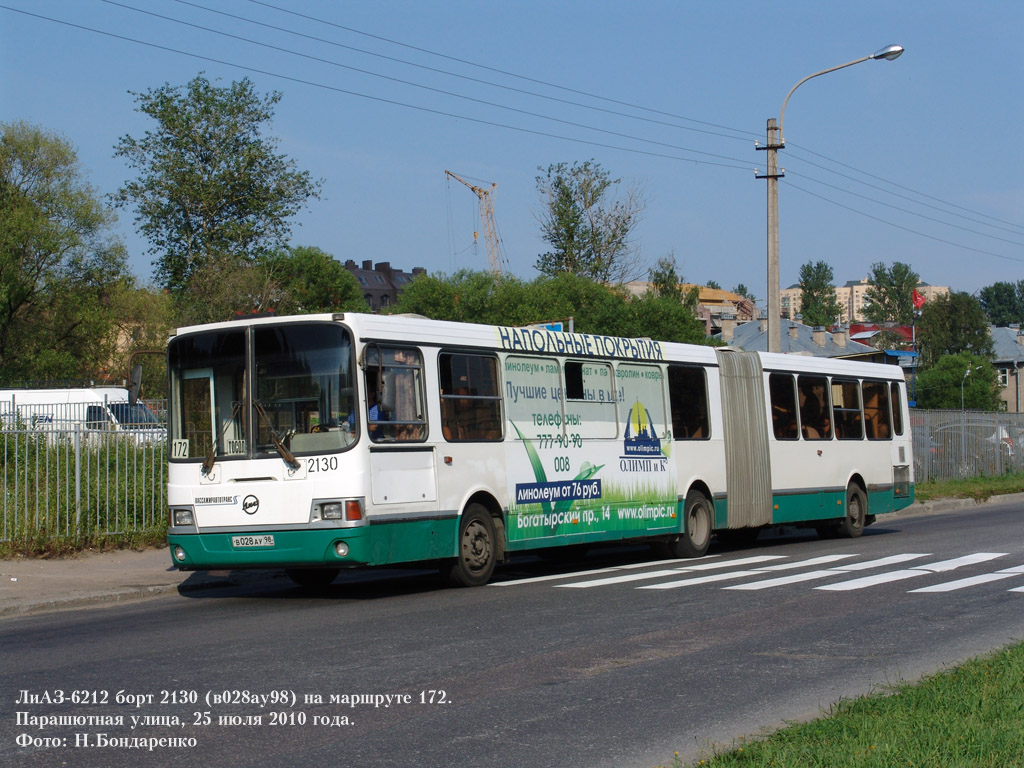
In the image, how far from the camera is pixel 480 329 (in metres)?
13.9

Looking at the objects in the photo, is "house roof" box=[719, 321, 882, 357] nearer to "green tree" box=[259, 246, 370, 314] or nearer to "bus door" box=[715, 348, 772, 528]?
"green tree" box=[259, 246, 370, 314]

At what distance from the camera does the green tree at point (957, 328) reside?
10431cm

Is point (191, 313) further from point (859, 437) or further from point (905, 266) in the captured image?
point (905, 266)

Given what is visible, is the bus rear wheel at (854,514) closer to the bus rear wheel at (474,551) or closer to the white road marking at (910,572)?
the white road marking at (910,572)

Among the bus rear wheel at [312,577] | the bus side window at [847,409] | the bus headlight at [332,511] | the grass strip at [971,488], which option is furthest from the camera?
the grass strip at [971,488]

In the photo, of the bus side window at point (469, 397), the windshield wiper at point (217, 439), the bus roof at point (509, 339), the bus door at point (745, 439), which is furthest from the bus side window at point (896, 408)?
the windshield wiper at point (217, 439)

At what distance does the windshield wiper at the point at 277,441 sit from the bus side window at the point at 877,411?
1325 centimetres

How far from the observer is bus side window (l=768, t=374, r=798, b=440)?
64.0 feet

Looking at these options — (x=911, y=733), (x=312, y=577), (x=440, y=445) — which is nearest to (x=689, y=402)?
(x=440, y=445)

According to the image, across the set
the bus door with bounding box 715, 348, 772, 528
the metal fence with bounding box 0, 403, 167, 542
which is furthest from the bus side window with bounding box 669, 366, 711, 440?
the metal fence with bounding box 0, 403, 167, 542

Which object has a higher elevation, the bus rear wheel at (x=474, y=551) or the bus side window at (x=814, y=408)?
the bus side window at (x=814, y=408)

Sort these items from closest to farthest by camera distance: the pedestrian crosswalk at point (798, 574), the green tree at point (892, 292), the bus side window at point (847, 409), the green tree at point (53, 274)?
the pedestrian crosswalk at point (798, 574) → the bus side window at point (847, 409) → the green tree at point (53, 274) → the green tree at point (892, 292)

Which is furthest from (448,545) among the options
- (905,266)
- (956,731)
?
(905,266)

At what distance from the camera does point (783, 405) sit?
1978cm
